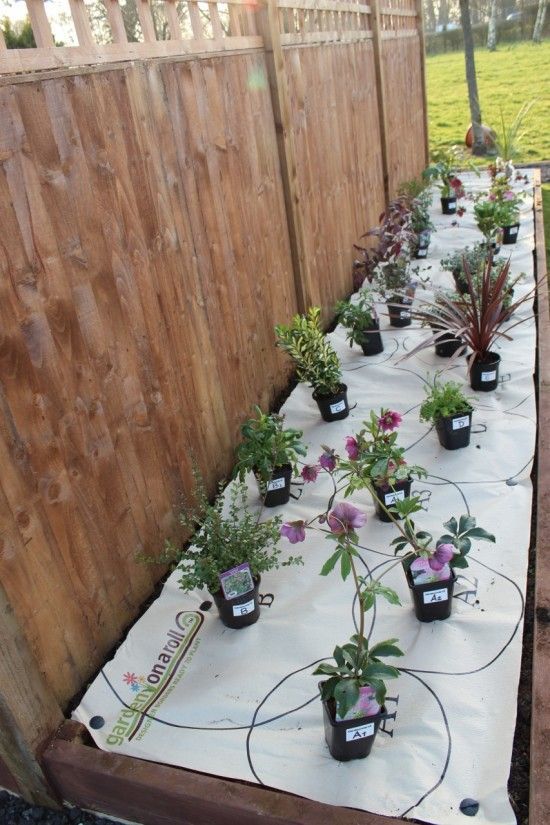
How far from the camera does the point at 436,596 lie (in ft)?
6.08

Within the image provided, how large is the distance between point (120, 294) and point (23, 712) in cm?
116

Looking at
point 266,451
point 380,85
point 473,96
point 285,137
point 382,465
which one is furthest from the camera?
point 473,96

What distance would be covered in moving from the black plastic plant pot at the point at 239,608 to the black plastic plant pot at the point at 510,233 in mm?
3993

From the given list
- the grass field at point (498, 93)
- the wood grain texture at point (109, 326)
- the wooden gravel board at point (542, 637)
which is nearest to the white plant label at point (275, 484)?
the wood grain texture at point (109, 326)

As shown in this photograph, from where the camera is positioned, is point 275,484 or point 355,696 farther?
point 275,484

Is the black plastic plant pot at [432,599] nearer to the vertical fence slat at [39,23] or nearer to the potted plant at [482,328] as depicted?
the potted plant at [482,328]

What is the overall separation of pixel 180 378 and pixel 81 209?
72 cm

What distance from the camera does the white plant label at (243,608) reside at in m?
1.96

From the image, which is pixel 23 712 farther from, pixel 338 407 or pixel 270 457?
pixel 338 407

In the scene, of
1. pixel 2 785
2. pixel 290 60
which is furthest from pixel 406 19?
pixel 2 785

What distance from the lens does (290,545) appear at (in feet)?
A: 7.68

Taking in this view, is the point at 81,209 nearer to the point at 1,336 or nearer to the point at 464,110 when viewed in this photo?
the point at 1,336

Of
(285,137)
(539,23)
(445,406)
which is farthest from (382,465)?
(539,23)

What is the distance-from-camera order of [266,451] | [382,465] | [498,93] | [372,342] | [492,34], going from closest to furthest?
1. [382,465]
2. [266,451]
3. [372,342]
4. [498,93]
5. [492,34]
